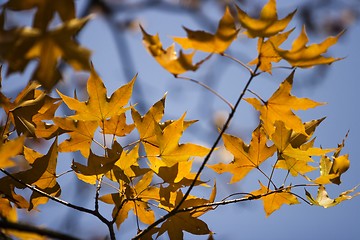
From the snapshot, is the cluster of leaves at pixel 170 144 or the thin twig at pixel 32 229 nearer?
the thin twig at pixel 32 229

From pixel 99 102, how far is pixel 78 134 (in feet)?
0.42

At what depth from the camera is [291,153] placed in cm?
99

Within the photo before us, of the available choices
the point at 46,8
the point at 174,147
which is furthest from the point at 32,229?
the point at 174,147

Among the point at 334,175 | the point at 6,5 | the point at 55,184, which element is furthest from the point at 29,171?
the point at 334,175

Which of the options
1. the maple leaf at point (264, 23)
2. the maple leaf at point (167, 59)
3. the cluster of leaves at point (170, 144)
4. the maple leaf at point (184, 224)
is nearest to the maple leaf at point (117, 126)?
the cluster of leaves at point (170, 144)

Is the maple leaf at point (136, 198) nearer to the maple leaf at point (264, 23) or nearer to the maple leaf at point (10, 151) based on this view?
the maple leaf at point (10, 151)

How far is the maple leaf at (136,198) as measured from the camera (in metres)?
0.98

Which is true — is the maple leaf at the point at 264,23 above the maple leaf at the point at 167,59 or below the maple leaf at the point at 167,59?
above

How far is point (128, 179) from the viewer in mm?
948

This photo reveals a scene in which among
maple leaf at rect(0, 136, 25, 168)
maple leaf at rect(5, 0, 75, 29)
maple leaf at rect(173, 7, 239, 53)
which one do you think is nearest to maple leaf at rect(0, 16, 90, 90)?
maple leaf at rect(5, 0, 75, 29)

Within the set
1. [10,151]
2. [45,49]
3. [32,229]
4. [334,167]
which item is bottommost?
[32,229]

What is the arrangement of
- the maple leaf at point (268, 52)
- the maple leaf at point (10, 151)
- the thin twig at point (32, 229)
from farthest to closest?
the maple leaf at point (268, 52) < the maple leaf at point (10, 151) < the thin twig at point (32, 229)

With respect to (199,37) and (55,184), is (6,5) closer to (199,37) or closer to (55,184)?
(199,37)

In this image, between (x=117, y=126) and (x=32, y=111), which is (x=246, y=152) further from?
(x=32, y=111)
